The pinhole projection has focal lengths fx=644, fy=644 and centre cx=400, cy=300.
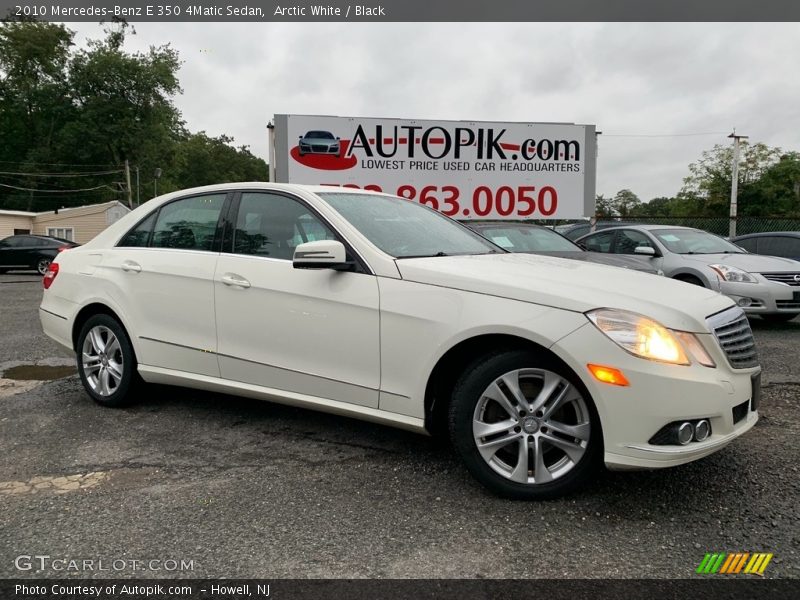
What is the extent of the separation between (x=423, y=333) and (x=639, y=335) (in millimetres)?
1002

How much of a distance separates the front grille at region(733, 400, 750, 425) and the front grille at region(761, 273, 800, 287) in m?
5.83

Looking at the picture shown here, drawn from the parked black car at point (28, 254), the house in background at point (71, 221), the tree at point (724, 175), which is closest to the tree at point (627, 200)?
the tree at point (724, 175)

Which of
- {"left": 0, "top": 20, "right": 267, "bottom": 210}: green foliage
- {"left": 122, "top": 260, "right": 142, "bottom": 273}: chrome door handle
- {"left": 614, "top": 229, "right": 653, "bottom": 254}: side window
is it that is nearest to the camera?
{"left": 122, "top": 260, "right": 142, "bottom": 273}: chrome door handle

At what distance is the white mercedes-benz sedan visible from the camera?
109 inches

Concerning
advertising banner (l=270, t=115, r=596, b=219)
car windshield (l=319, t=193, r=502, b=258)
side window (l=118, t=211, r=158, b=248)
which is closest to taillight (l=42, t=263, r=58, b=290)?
side window (l=118, t=211, r=158, b=248)

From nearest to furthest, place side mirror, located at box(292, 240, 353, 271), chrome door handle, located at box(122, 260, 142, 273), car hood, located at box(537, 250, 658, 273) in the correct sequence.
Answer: side mirror, located at box(292, 240, 353, 271), chrome door handle, located at box(122, 260, 142, 273), car hood, located at box(537, 250, 658, 273)

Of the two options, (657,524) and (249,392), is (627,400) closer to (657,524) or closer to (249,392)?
(657,524)

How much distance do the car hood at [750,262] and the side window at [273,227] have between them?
6.42m

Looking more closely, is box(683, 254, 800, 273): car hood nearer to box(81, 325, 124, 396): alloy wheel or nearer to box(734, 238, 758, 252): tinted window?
box(734, 238, 758, 252): tinted window

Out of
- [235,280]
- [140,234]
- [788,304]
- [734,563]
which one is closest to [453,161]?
[788,304]

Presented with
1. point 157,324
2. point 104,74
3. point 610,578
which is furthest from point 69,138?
point 610,578

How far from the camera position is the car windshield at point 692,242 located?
29.4ft

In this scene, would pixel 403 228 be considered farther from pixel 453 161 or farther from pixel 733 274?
pixel 453 161

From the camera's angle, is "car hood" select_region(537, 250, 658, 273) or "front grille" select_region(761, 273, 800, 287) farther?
"front grille" select_region(761, 273, 800, 287)
